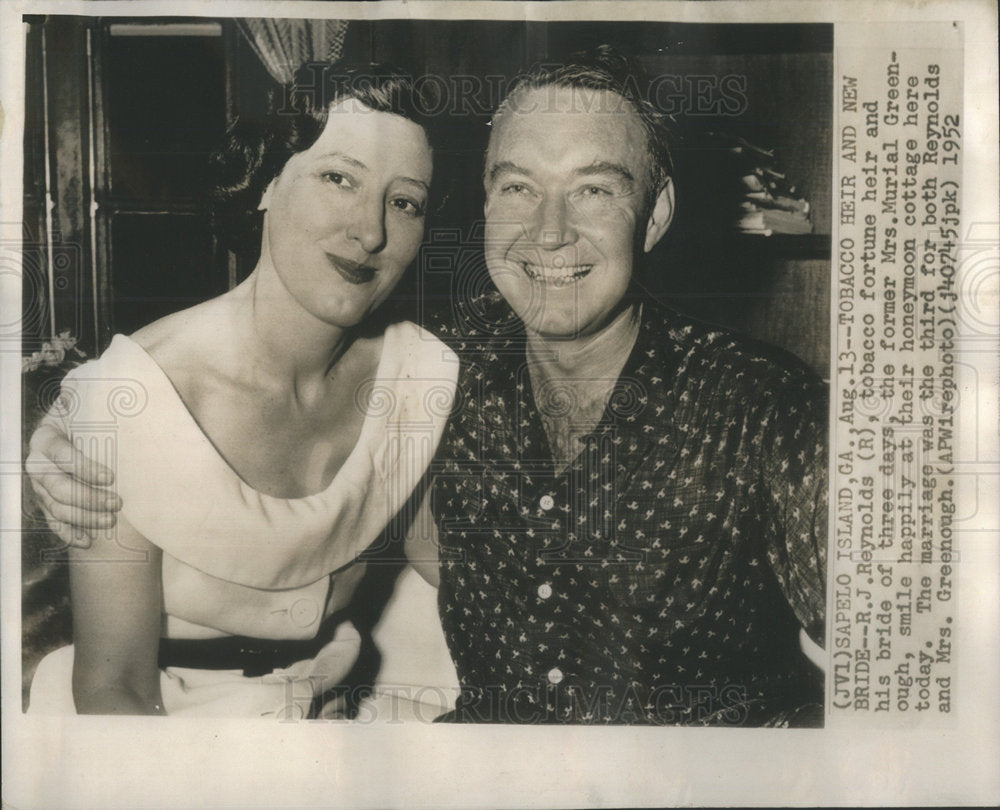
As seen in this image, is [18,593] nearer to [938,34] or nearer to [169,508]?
[169,508]

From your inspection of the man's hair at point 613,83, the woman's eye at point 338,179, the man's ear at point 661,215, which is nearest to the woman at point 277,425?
the woman's eye at point 338,179

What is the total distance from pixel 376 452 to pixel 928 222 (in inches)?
24.6

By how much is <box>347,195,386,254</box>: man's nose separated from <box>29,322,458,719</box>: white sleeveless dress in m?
0.09

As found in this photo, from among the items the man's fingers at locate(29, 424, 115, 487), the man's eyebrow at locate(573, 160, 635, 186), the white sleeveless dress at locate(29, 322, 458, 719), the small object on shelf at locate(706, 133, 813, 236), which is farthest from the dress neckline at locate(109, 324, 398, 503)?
the small object on shelf at locate(706, 133, 813, 236)

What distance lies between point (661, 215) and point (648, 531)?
326 mm

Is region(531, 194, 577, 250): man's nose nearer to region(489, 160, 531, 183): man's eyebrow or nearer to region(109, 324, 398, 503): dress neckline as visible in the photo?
region(489, 160, 531, 183): man's eyebrow

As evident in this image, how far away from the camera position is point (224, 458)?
3.06ft

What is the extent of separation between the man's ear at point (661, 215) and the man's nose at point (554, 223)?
0.08 m

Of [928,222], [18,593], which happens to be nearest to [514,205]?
[928,222]

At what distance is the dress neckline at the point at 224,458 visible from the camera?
3.06 ft

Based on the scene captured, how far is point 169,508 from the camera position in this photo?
94cm

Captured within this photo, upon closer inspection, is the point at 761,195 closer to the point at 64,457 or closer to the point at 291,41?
the point at 291,41

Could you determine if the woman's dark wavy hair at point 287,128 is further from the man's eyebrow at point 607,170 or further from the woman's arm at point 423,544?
the woman's arm at point 423,544

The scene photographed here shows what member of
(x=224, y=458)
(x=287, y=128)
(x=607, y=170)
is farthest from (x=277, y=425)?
(x=607, y=170)
